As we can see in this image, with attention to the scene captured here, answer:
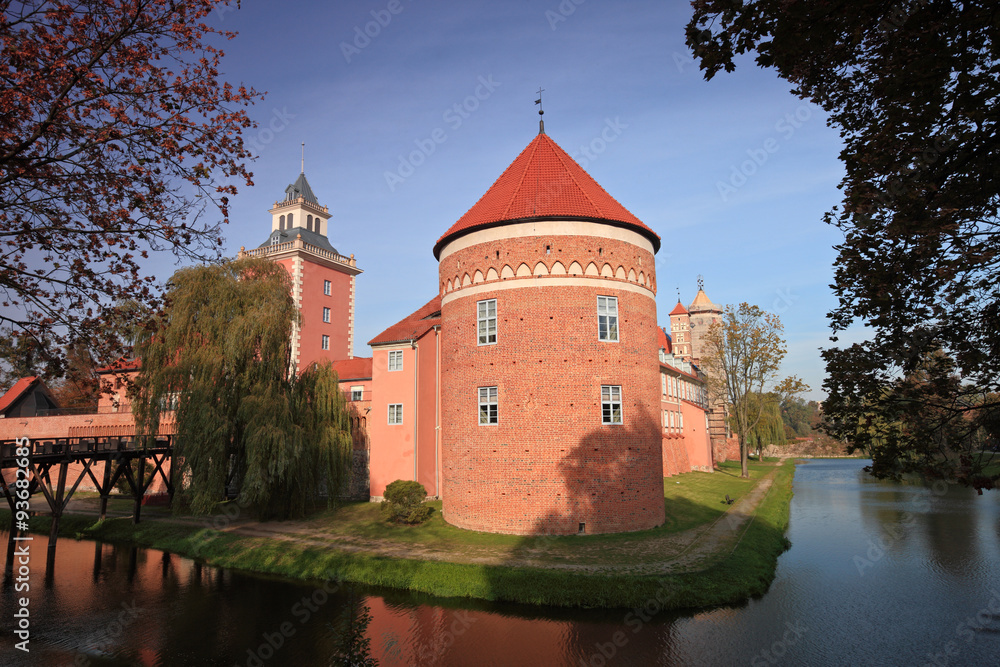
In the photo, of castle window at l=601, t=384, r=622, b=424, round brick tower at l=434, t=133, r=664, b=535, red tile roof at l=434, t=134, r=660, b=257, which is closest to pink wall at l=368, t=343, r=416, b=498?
round brick tower at l=434, t=133, r=664, b=535

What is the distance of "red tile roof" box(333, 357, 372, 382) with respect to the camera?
30.2 meters

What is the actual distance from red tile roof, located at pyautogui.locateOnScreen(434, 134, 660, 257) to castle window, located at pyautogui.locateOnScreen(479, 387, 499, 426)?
5.37 meters

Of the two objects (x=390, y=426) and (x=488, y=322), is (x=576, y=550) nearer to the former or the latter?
(x=488, y=322)

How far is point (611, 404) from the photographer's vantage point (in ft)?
57.7

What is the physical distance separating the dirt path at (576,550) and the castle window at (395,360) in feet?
24.2

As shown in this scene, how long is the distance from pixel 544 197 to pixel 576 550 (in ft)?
35.6

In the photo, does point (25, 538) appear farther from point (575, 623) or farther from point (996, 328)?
point (996, 328)

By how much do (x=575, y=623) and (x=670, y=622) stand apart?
1.98 meters

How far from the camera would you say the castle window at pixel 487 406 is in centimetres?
1797

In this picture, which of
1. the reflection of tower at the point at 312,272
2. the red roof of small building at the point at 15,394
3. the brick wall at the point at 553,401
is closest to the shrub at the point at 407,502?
the brick wall at the point at 553,401

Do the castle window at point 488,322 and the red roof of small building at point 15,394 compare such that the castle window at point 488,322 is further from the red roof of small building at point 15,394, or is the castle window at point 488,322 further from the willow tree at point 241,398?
the red roof of small building at point 15,394

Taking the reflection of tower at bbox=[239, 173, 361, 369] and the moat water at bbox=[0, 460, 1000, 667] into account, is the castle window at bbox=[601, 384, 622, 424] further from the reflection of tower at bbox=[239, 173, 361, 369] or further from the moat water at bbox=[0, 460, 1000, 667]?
the reflection of tower at bbox=[239, 173, 361, 369]

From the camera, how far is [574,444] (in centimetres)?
1703

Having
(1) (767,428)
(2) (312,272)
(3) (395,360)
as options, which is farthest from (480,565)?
(1) (767,428)
